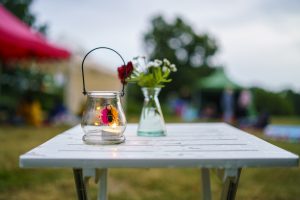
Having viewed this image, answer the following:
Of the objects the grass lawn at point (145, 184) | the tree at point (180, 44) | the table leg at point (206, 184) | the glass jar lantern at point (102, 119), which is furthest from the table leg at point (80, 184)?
the tree at point (180, 44)

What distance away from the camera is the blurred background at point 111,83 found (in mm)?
3465

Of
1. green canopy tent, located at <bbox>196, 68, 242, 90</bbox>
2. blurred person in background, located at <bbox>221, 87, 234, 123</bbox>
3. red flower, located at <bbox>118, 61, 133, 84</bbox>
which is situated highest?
red flower, located at <bbox>118, 61, 133, 84</bbox>

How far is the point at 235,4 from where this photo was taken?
966 cm

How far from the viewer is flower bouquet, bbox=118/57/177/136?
69.6 inches

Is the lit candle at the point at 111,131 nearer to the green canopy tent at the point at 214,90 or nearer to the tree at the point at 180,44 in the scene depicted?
the green canopy tent at the point at 214,90

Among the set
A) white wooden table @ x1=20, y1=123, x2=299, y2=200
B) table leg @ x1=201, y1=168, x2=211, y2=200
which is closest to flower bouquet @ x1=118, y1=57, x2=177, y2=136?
white wooden table @ x1=20, y1=123, x2=299, y2=200

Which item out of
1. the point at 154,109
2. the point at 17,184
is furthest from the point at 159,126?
the point at 17,184

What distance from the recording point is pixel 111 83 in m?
14.7

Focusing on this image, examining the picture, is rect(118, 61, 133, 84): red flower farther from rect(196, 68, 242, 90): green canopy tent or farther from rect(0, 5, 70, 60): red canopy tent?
rect(196, 68, 242, 90): green canopy tent

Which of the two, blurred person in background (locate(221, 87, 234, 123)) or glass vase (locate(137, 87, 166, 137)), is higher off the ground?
glass vase (locate(137, 87, 166, 137))

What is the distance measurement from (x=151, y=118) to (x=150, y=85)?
15 cm

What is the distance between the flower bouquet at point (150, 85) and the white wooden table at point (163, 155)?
0.43ft

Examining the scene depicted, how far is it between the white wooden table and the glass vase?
0.12 m

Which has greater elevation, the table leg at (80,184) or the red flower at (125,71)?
the red flower at (125,71)
